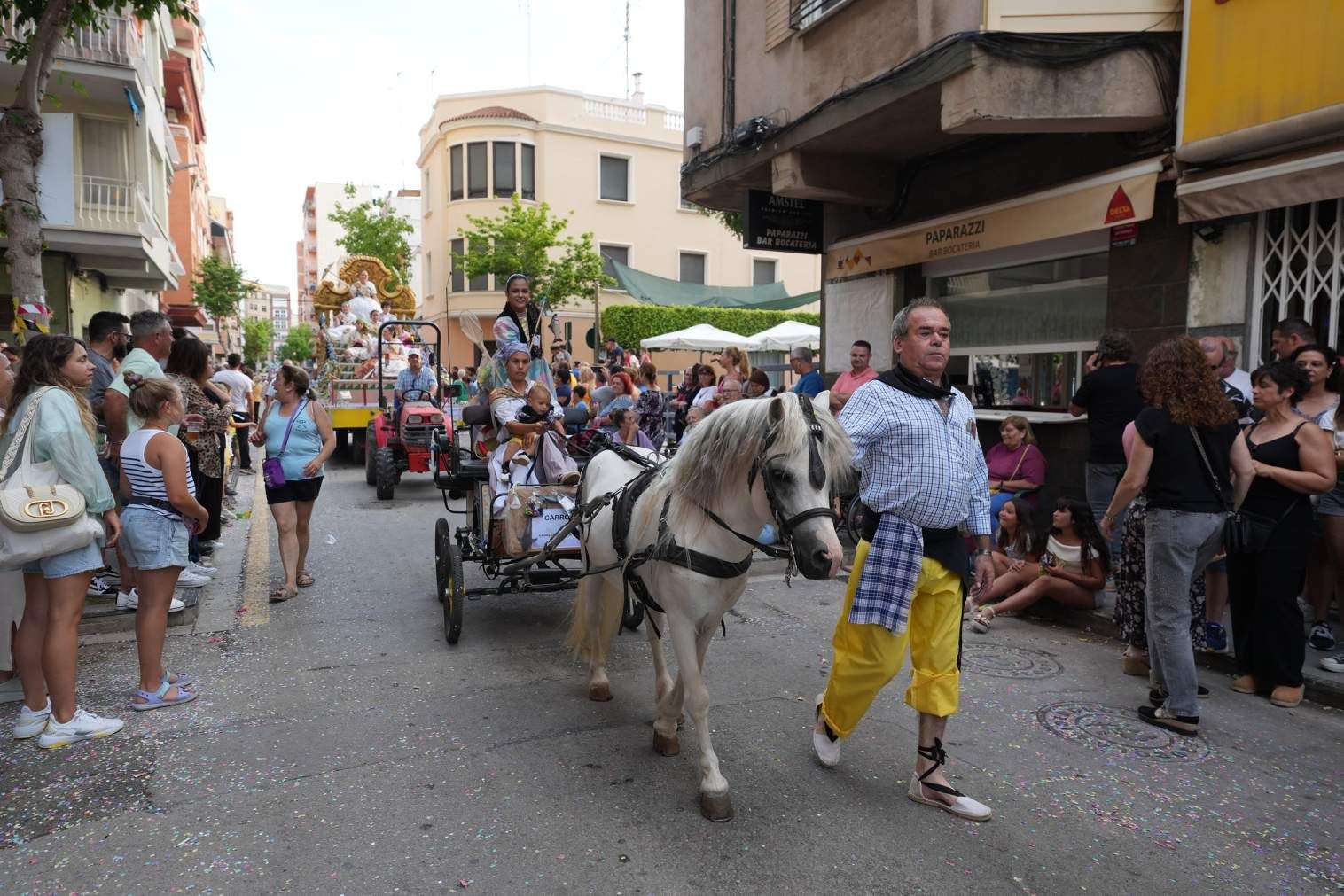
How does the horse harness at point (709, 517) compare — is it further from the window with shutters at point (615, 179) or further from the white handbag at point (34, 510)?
the window with shutters at point (615, 179)

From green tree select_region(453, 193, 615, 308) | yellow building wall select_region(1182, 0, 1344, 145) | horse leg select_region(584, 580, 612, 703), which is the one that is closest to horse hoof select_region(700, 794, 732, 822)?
horse leg select_region(584, 580, 612, 703)

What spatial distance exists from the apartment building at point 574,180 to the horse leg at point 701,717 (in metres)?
31.8

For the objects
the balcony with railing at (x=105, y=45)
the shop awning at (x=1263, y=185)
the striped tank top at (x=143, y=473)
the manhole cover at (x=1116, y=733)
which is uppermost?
the balcony with railing at (x=105, y=45)

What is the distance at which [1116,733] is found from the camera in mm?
4305

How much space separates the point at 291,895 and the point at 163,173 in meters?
23.9

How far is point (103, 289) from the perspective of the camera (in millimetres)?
19891

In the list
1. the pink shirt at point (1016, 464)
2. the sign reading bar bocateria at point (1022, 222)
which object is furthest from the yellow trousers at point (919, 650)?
the sign reading bar bocateria at point (1022, 222)

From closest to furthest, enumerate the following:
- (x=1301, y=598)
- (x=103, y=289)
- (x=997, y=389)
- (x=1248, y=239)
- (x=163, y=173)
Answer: (x=1301, y=598)
(x=1248, y=239)
(x=997, y=389)
(x=103, y=289)
(x=163, y=173)

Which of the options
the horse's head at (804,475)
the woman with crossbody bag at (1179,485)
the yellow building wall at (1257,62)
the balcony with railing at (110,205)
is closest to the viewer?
the horse's head at (804,475)

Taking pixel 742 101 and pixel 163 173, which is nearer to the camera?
pixel 742 101

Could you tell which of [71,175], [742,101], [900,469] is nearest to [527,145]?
[71,175]

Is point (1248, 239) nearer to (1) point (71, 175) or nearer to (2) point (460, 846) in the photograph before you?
(2) point (460, 846)

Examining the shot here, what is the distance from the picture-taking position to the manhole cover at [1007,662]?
5227mm

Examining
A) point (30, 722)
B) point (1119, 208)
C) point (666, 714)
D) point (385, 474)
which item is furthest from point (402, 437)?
point (1119, 208)
